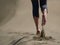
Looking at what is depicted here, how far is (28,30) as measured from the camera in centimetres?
406

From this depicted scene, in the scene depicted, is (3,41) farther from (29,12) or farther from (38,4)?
(29,12)

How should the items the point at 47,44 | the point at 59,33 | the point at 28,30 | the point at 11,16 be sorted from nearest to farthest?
the point at 47,44 < the point at 59,33 < the point at 28,30 < the point at 11,16

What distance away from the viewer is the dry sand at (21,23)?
338cm

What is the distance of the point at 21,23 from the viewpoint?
14.6ft

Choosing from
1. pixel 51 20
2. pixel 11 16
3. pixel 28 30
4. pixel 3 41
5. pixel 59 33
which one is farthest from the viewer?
pixel 11 16

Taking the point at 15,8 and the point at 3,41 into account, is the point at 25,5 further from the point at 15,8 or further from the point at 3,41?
the point at 3,41

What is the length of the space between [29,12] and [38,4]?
4.97 feet

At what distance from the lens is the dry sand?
11.1ft

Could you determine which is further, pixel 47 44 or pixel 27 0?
pixel 27 0

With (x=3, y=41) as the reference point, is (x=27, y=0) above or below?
above

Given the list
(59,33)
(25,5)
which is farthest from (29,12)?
(59,33)

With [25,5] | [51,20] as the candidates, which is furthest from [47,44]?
[25,5]

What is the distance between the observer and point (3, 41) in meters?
3.43

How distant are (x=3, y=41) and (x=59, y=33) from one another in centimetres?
89
